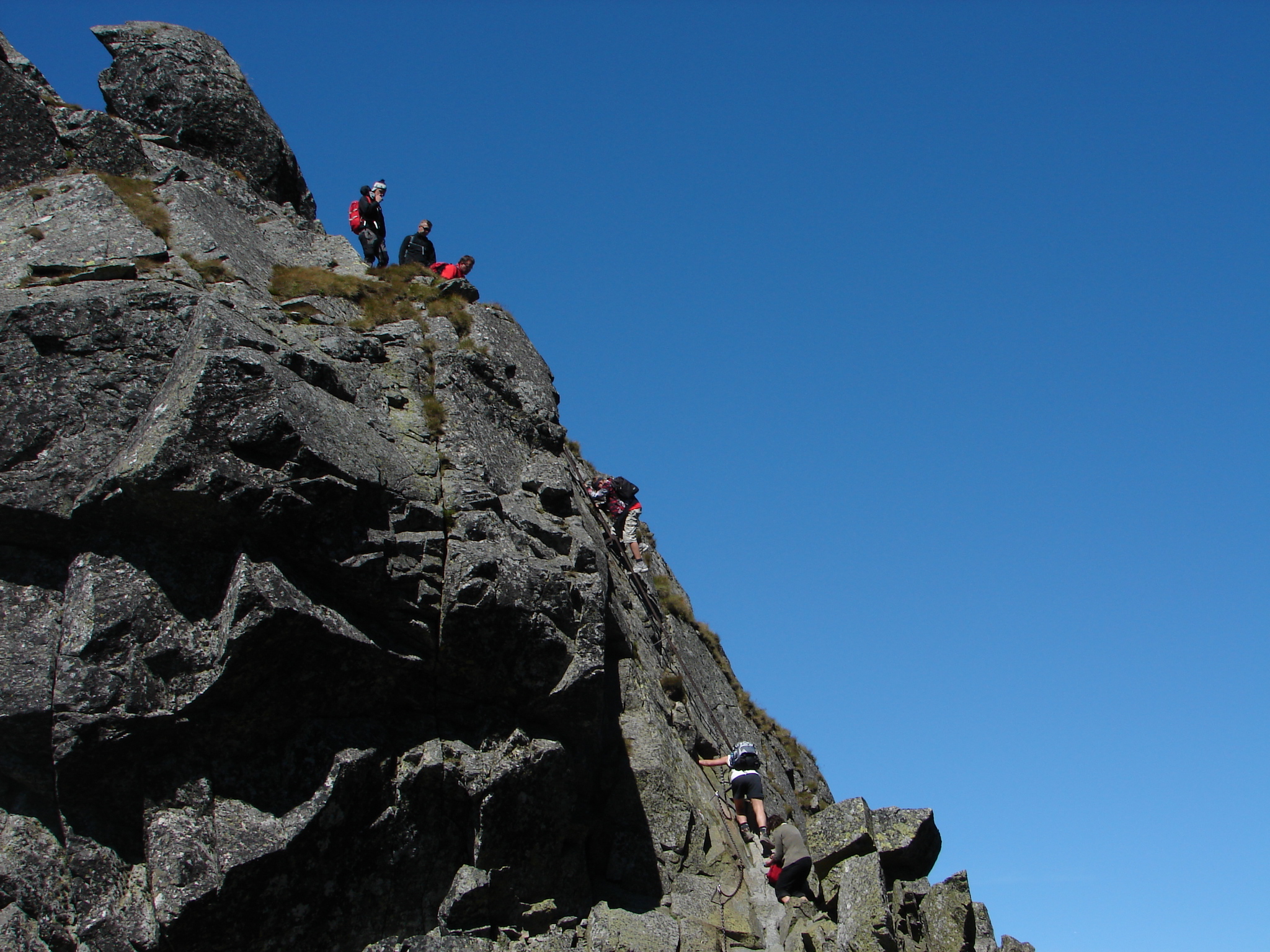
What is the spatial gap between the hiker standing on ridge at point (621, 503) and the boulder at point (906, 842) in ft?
36.2

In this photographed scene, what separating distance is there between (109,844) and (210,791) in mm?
1821

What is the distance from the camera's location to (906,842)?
75.2 ft

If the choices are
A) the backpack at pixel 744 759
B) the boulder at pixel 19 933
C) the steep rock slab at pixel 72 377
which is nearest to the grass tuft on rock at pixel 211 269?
the steep rock slab at pixel 72 377

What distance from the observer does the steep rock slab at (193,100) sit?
3569cm

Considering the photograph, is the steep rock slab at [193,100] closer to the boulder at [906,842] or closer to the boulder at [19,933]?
the boulder at [19,933]

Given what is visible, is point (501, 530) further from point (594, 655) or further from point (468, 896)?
point (468, 896)

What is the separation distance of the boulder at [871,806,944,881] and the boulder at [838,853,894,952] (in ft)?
1.84

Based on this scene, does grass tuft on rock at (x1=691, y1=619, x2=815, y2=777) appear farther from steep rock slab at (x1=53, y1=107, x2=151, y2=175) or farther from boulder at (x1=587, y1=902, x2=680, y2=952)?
steep rock slab at (x1=53, y1=107, x2=151, y2=175)

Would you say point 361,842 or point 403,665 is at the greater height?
point 403,665

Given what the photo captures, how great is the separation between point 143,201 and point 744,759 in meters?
21.6

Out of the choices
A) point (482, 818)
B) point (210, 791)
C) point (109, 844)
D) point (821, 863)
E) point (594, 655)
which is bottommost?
point (109, 844)

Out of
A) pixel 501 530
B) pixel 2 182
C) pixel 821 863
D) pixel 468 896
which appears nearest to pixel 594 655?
pixel 501 530

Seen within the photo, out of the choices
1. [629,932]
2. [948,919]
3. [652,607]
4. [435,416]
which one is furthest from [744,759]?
[435,416]

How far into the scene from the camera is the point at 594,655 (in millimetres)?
21594
